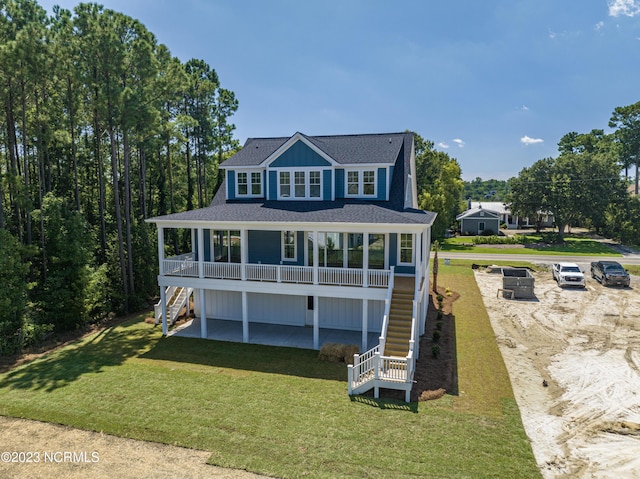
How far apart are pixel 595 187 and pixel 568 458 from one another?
53566 mm

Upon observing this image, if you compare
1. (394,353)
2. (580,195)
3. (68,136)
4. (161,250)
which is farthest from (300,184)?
(580,195)

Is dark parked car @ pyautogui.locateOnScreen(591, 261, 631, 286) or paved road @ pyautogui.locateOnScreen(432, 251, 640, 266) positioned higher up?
dark parked car @ pyautogui.locateOnScreen(591, 261, 631, 286)

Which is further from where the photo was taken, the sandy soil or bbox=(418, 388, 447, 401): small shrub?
bbox=(418, 388, 447, 401): small shrub

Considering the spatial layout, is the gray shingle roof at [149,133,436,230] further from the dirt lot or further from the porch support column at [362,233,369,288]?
the dirt lot

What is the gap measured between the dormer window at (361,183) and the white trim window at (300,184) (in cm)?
159

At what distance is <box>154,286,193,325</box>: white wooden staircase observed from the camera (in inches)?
810

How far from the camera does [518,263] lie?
37.1 m

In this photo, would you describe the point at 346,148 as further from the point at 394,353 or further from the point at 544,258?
the point at 544,258

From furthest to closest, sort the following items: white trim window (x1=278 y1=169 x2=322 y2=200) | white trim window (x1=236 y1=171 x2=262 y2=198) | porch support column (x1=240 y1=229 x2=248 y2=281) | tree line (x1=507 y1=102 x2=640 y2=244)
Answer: tree line (x1=507 y1=102 x2=640 y2=244) → white trim window (x1=236 y1=171 x2=262 y2=198) → white trim window (x1=278 y1=169 x2=322 y2=200) → porch support column (x1=240 y1=229 x2=248 y2=281)

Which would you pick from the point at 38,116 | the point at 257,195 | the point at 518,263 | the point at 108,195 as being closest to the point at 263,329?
the point at 257,195

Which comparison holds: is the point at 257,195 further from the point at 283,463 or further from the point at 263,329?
the point at 283,463

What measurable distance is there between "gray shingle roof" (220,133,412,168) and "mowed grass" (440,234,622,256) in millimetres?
29149

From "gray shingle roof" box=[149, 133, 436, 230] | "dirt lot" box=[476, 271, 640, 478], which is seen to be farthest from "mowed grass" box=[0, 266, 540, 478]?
"gray shingle roof" box=[149, 133, 436, 230]

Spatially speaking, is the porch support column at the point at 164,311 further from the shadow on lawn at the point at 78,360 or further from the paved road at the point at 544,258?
the paved road at the point at 544,258
